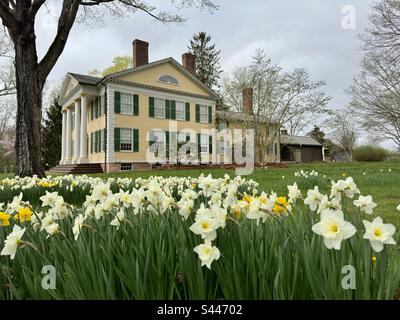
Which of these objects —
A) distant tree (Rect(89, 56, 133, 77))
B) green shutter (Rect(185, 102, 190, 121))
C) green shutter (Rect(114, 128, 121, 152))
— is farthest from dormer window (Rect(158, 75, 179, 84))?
distant tree (Rect(89, 56, 133, 77))

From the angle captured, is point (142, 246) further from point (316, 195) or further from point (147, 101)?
point (147, 101)

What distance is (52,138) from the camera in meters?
27.2

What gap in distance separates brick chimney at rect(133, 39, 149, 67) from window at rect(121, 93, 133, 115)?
3.01 meters

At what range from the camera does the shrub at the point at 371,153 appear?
28031 millimetres

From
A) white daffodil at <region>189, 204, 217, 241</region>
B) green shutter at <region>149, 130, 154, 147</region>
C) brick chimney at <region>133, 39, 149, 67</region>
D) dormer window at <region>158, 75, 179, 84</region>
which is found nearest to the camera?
white daffodil at <region>189, 204, 217, 241</region>

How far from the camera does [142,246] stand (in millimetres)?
1288

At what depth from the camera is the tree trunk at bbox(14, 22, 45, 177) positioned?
7.97 metres

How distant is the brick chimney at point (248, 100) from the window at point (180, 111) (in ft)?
19.8

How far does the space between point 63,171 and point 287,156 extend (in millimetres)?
25088

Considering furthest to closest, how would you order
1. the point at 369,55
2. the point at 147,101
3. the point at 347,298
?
1. the point at 147,101
2. the point at 369,55
3. the point at 347,298

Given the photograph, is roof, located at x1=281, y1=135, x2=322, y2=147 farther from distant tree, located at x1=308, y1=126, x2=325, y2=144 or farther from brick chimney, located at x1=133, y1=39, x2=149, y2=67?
brick chimney, located at x1=133, y1=39, x2=149, y2=67

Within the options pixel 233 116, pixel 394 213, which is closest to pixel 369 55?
pixel 233 116

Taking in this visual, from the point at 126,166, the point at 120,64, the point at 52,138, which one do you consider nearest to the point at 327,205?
the point at 126,166

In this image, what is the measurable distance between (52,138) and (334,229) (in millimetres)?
29585
